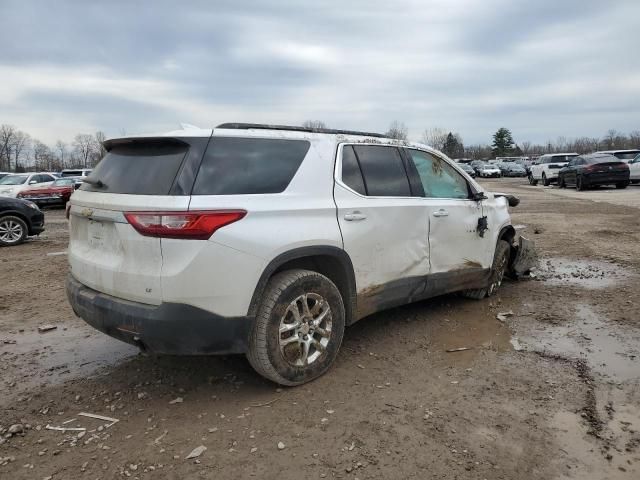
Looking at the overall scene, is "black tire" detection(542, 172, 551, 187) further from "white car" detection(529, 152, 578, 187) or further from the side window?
the side window

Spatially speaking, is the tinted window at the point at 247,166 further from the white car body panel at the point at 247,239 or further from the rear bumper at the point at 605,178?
the rear bumper at the point at 605,178

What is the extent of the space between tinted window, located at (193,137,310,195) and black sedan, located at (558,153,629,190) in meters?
23.1

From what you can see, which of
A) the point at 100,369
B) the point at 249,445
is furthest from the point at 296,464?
the point at 100,369

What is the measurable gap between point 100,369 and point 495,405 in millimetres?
2992

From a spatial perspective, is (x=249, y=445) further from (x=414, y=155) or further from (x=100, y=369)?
(x=414, y=155)

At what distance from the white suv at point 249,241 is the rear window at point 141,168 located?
10 millimetres

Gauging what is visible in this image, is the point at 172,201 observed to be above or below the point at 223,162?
below

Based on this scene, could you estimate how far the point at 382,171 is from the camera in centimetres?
431

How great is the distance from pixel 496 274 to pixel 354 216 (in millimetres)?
2704

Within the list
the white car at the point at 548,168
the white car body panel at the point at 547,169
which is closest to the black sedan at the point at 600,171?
the white car body panel at the point at 547,169

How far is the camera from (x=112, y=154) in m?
3.74

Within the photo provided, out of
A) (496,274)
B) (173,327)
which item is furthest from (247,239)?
(496,274)

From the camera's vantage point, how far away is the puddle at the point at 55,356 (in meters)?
3.94

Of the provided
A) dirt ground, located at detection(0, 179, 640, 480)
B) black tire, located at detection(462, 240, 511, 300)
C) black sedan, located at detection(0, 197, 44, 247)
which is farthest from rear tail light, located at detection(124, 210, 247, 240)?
black sedan, located at detection(0, 197, 44, 247)
